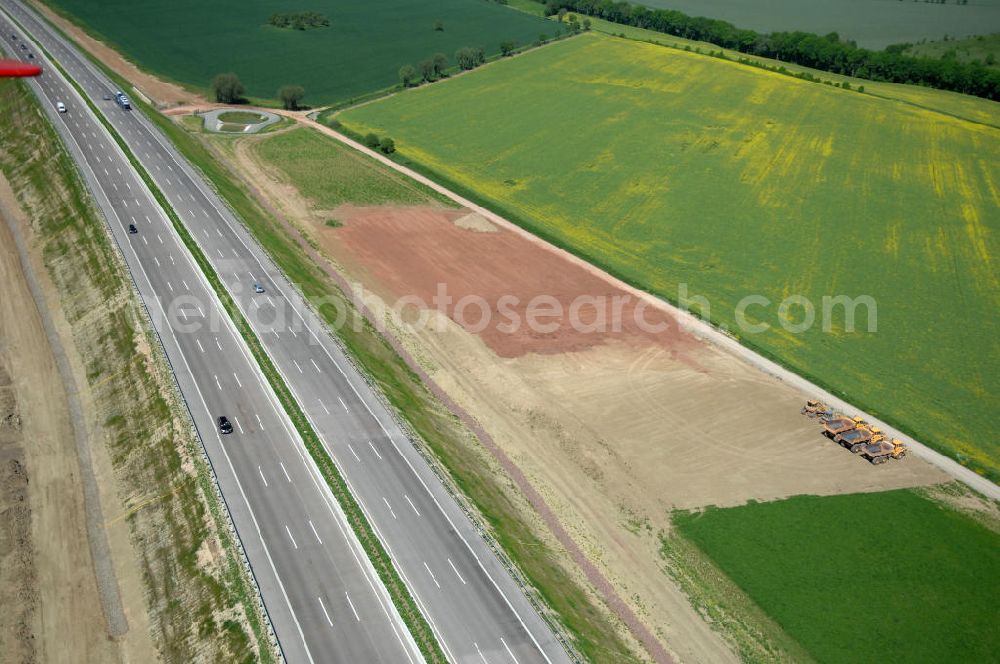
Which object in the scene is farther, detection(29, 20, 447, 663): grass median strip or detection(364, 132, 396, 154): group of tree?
detection(364, 132, 396, 154): group of tree

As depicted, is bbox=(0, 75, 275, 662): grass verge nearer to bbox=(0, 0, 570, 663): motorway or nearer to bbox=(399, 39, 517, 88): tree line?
bbox=(0, 0, 570, 663): motorway

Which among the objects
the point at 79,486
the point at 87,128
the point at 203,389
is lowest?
the point at 79,486

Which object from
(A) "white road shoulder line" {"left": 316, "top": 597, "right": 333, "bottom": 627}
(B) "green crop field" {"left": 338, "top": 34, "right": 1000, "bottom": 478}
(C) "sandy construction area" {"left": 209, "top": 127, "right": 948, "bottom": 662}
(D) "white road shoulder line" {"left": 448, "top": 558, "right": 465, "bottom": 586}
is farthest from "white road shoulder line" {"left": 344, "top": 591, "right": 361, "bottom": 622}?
(B) "green crop field" {"left": 338, "top": 34, "right": 1000, "bottom": 478}

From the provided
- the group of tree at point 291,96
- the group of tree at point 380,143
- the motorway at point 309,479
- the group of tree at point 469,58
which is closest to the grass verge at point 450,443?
the motorway at point 309,479

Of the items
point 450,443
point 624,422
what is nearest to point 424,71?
point 624,422

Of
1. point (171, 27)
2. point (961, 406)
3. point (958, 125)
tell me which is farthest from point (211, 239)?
point (958, 125)

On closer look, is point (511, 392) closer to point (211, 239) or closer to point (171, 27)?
point (211, 239)

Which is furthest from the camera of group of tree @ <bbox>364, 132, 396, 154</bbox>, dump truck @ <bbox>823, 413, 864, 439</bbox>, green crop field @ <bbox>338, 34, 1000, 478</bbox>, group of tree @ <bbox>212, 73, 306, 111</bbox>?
group of tree @ <bbox>212, 73, 306, 111</bbox>

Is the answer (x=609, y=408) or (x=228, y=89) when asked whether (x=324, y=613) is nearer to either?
(x=609, y=408)
